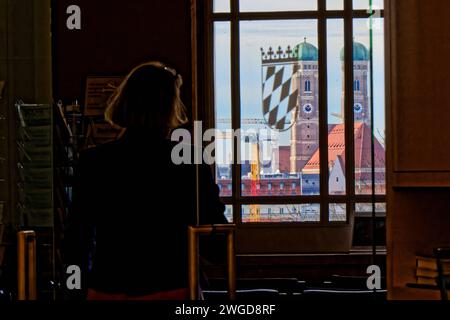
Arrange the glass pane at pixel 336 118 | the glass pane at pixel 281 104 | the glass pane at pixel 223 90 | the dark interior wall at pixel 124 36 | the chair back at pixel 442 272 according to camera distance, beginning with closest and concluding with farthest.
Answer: the chair back at pixel 442 272 < the dark interior wall at pixel 124 36 < the glass pane at pixel 223 90 < the glass pane at pixel 336 118 < the glass pane at pixel 281 104

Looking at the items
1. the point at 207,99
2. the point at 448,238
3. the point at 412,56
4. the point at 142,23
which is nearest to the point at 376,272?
the point at 448,238

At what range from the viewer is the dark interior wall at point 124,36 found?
4.75 metres

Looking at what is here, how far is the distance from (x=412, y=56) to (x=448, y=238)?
0.65m

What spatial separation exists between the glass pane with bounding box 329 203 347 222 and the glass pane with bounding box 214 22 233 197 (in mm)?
973

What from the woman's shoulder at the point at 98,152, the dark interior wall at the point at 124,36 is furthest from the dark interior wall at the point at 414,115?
the dark interior wall at the point at 124,36

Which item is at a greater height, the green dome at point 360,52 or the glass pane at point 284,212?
the green dome at point 360,52

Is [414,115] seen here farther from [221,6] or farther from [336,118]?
[221,6]

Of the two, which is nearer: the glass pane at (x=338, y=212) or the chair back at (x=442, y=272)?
the chair back at (x=442, y=272)

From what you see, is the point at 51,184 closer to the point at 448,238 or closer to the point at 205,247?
the point at 205,247

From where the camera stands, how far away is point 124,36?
4.84 meters

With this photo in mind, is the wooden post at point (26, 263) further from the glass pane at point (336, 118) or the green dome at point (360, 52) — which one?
the green dome at point (360, 52)

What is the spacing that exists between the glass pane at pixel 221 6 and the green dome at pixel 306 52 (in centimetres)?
76

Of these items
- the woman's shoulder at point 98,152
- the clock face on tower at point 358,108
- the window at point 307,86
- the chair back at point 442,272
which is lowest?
the chair back at point 442,272
